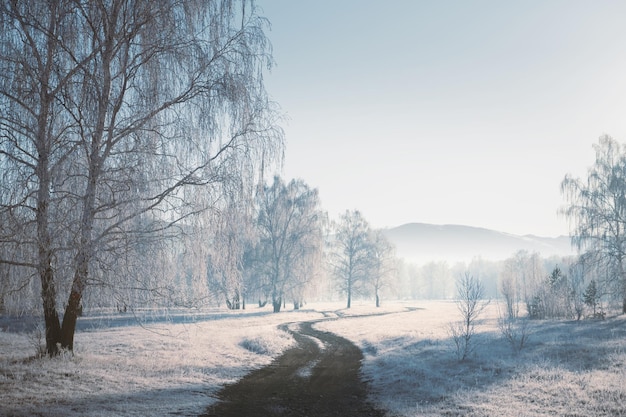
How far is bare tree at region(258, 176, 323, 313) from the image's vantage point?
42.7m

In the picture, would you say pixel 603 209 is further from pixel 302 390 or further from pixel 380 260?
pixel 380 260

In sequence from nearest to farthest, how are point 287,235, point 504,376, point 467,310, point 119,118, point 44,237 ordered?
point 44,237
point 119,118
point 504,376
point 467,310
point 287,235

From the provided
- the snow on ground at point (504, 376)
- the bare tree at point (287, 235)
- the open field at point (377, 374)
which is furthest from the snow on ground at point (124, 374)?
the bare tree at point (287, 235)

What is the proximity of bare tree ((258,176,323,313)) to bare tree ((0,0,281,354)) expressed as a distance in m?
31.0

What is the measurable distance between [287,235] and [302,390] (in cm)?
3188

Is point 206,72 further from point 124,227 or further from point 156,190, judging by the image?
point 124,227

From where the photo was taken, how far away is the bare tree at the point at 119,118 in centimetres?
969

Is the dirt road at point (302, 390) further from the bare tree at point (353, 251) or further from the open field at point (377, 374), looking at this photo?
the bare tree at point (353, 251)

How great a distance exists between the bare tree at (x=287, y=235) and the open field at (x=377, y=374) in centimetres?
2092

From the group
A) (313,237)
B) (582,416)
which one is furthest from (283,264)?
(582,416)

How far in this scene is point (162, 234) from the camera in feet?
37.0

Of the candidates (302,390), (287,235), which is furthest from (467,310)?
(287,235)

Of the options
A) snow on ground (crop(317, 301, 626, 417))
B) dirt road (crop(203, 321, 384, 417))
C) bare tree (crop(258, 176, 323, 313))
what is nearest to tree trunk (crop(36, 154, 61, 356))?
dirt road (crop(203, 321, 384, 417))

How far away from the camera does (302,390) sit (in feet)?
40.7
